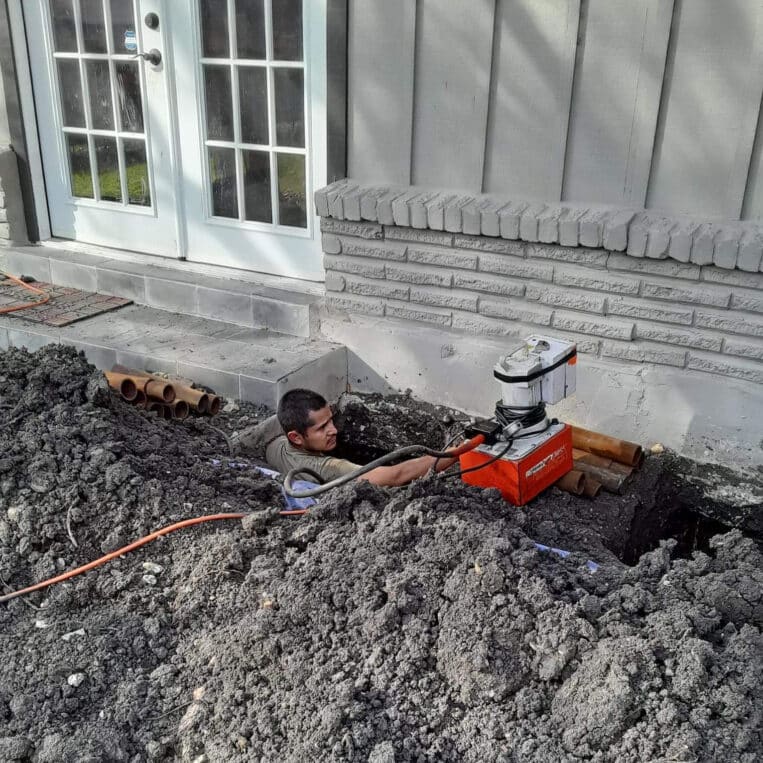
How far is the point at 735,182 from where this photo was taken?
3.59m

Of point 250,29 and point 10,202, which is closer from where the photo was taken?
point 250,29

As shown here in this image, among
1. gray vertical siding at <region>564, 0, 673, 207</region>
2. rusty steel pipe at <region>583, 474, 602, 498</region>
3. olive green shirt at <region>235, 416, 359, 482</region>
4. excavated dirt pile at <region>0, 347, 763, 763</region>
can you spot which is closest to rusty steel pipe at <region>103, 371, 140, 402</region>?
olive green shirt at <region>235, 416, 359, 482</region>

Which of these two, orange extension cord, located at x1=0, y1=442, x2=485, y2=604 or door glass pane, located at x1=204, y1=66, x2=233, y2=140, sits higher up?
door glass pane, located at x1=204, y1=66, x2=233, y2=140

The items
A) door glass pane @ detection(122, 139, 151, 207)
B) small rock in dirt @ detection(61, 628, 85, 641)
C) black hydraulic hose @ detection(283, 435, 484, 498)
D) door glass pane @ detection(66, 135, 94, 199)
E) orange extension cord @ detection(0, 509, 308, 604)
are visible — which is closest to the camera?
small rock in dirt @ detection(61, 628, 85, 641)

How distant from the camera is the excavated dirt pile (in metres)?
2.24

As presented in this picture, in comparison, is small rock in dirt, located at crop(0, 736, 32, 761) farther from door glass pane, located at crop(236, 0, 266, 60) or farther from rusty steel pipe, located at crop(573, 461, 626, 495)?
door glass pane, located at crop(236, 0, 266, 60)

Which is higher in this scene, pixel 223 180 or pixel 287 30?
pixel 287 30

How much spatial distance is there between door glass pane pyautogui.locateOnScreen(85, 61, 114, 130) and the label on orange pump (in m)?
3.65

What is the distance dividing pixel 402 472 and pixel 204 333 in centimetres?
207

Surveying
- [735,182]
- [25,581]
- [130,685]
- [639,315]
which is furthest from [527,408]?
[25,581]

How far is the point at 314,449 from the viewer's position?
379 cm

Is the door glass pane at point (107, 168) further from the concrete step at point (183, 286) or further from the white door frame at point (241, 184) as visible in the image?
the white door frame at point (241, 184)

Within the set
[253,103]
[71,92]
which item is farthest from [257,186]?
[71,92]

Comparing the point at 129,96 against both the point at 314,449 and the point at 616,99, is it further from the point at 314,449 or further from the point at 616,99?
the point at 616,99
